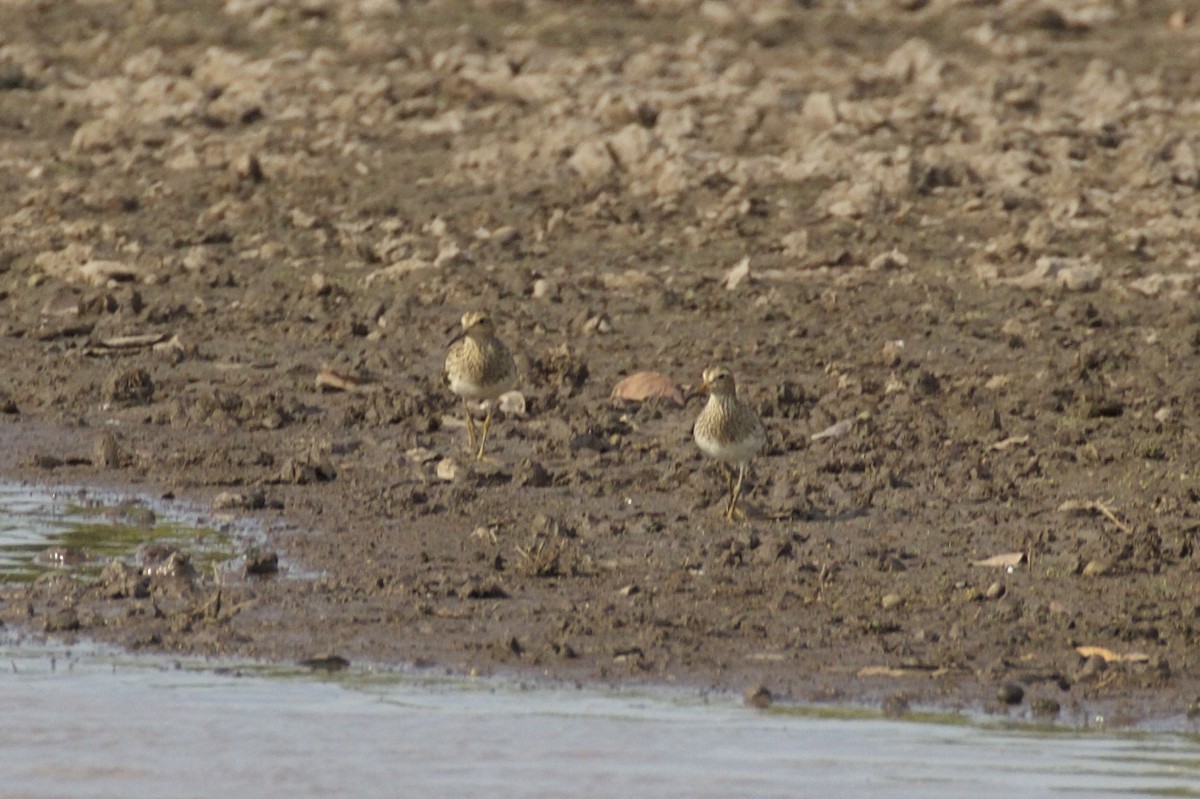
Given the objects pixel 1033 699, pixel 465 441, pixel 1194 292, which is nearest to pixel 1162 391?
pixel 1194 292

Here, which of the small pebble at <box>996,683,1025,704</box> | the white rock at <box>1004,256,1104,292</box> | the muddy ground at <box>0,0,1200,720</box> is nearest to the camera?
the small pebble at <box>996,683,1025,704</box>

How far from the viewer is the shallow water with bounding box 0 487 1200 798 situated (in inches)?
271

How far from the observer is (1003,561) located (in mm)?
9203

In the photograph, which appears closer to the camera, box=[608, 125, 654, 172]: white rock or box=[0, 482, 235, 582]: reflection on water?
box=[0, 482, 235, 582]: reflection on water

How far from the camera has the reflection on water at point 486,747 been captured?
6.86 m

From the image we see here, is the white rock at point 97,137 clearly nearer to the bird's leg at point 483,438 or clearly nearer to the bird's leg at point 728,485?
the bird's leg at point 483,438

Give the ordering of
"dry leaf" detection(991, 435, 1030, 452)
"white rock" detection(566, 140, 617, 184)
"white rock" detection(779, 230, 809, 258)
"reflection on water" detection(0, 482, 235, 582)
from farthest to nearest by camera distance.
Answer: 1. "white rock" detection(566, 140, 617, 184)
2. "white rock" detection(779, 230, 809, 258)
3. "dry leaf" detection(991, 435, 1030, 452)
4. "reflection on water" detection(0, 482, 235, 582)

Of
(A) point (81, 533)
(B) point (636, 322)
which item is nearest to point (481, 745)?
(A) point (81, 533)

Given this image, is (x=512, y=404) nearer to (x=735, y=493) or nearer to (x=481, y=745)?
(x=735, y=493)

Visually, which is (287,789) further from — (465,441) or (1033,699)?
(465,441)

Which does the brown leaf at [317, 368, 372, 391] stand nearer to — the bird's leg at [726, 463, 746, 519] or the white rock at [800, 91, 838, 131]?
the bird's leg at [726, 463, 746, 519]

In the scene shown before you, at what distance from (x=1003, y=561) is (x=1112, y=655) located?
1346 millimetres

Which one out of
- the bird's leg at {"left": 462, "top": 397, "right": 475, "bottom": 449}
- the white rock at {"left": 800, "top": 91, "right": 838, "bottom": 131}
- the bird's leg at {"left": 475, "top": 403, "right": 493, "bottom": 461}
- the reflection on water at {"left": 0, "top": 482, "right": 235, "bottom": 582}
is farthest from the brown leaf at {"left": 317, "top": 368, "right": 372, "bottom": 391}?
the white rock at {"left": 800, "top": 91, "right": 838, "bottom": 131}

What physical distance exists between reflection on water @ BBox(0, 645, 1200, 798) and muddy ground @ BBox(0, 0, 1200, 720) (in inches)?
13.3
